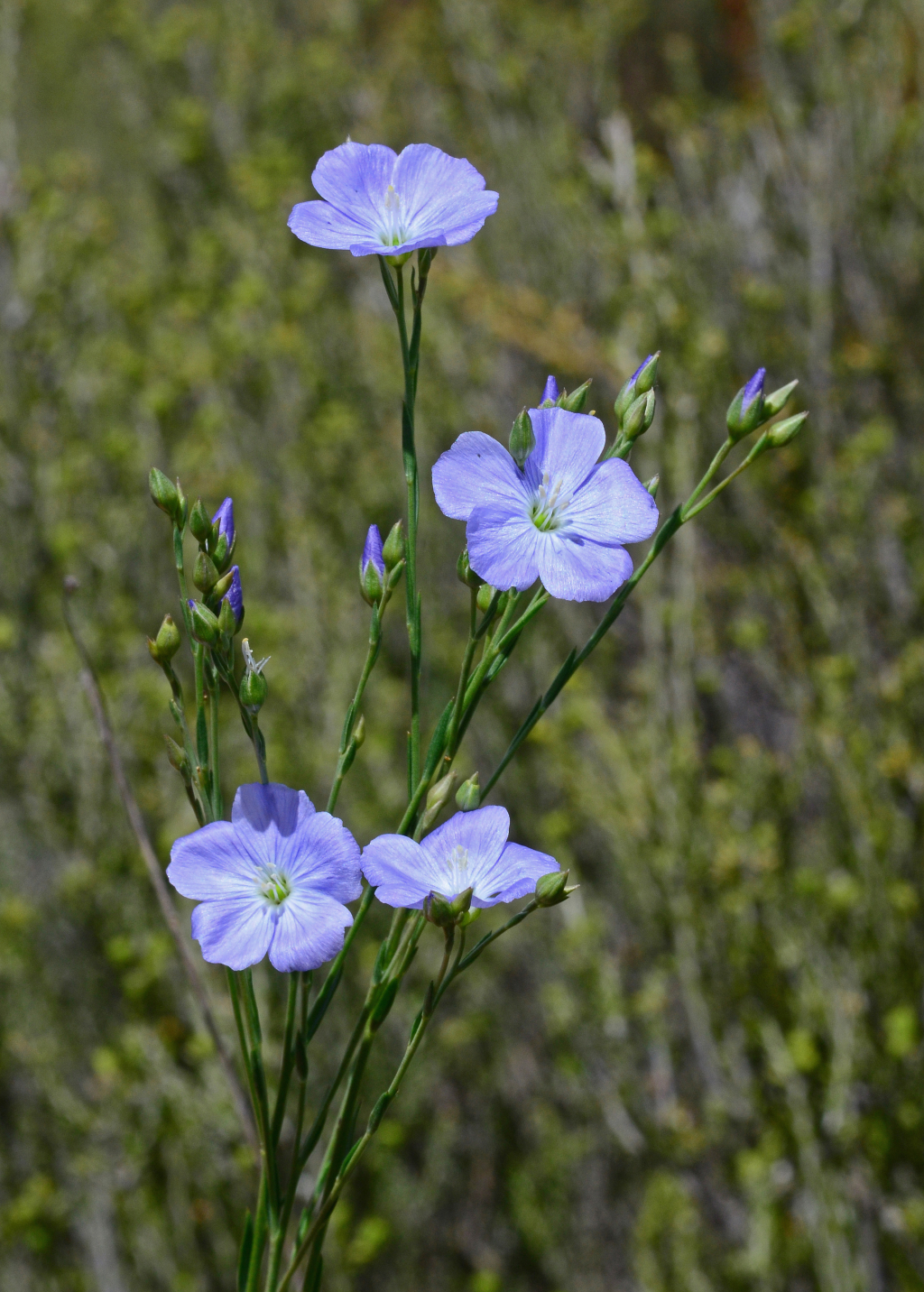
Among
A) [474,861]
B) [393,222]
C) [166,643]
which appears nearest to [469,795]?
[474,861]

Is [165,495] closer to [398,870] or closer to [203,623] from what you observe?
[203,623]

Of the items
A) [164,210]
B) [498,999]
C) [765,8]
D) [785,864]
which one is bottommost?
[498,999]

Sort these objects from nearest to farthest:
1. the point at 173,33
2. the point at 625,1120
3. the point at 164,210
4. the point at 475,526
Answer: the point at 475,526, the point at 625,1120, the point at 173,33, the point at 164,210

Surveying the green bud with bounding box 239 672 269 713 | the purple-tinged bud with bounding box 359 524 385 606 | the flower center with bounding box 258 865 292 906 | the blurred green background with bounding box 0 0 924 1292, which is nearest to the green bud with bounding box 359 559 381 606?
the purple-tinged bud with bounding box 359 524 385 606

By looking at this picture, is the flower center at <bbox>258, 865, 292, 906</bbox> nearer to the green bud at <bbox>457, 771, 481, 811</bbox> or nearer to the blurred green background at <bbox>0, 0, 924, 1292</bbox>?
the green bud at <bbox>457, 771, 481, 811</bbox>

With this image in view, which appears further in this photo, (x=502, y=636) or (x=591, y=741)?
(x=591, y=741)

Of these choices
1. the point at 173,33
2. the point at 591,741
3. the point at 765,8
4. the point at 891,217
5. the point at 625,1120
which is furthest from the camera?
the point at 173,33

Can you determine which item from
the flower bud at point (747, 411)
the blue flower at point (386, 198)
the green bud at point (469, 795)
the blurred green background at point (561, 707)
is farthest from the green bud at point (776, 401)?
the blurred green background at point (561, 707)

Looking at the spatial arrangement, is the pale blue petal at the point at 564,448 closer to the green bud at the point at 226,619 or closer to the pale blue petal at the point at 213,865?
the green bud at the point at 226,619

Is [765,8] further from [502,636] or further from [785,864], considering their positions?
[502,636]

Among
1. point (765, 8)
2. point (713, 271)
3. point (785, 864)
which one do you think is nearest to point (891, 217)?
point (713, 271)
